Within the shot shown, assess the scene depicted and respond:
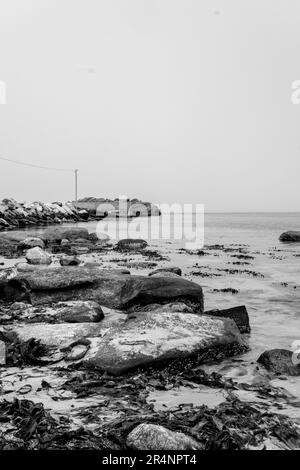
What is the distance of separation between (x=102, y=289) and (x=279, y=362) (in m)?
A: 4.31

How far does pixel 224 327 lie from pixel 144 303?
2.45 m

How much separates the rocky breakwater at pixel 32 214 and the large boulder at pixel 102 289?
31048 millimetres

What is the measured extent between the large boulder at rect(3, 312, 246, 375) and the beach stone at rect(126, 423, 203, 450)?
141cm

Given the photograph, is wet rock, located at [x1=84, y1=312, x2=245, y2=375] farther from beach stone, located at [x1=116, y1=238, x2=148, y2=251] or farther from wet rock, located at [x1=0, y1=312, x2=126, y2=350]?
beach stone, located at [x1=116, y1=238, x2=148, y2=251]

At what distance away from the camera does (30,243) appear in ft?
65.0

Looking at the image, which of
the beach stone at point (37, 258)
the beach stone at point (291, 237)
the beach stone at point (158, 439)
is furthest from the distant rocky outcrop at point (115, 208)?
the beach stone at point (158, 439)

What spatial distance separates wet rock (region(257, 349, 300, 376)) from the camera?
471cm

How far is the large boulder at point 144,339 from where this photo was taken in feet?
15.4

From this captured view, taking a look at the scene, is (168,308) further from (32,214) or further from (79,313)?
(32,214)

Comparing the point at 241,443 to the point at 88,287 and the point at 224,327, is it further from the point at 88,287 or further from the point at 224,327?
the point at 88,287

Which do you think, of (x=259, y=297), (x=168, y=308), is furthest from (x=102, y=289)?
(x=259, y=297)

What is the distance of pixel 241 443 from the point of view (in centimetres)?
319

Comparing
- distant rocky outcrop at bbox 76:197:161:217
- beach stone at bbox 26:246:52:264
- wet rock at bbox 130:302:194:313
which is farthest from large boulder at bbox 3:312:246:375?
distant rocky outcrop at bbox 76:197:161:217

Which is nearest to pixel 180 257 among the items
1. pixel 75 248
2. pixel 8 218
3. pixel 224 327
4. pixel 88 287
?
pixel 75 248
